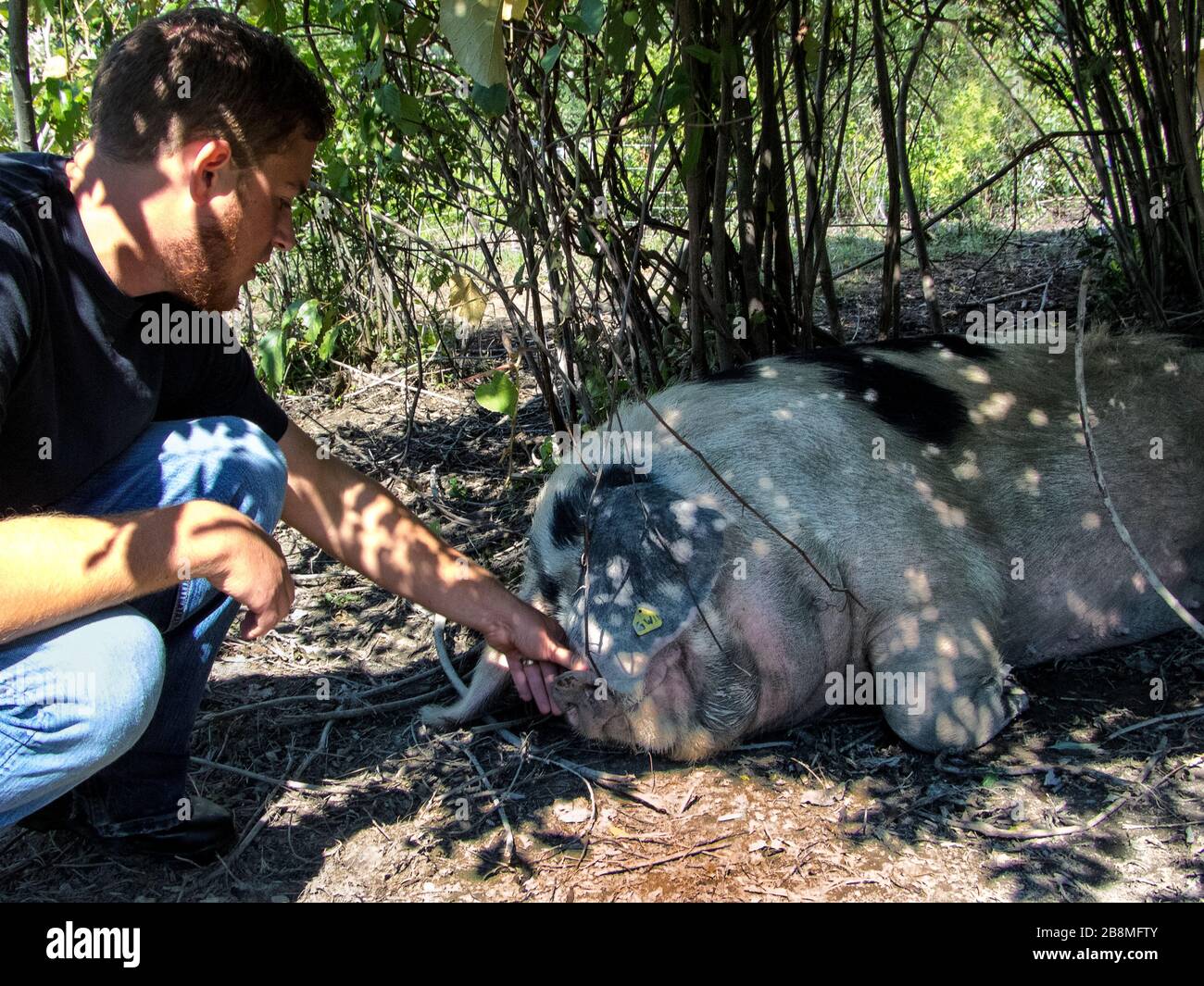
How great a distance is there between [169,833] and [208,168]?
1.52 m

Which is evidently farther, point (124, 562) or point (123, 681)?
point (123, 681)

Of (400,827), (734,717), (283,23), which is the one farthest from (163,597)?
(283,23)

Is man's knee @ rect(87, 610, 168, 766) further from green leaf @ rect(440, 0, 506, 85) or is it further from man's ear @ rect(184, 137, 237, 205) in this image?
green leaf @ rect(440, 0, 506, 85)

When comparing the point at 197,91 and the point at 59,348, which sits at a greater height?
the point at 197,91

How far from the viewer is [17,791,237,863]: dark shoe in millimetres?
2613

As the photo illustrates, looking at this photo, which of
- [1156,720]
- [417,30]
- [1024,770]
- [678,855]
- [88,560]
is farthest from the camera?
[417,30]

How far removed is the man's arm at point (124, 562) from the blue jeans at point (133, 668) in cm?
9

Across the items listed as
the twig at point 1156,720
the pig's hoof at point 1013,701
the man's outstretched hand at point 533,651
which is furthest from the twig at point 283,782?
the twig at point 1156,720

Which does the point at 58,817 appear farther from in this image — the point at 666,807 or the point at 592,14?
the point at 592,14

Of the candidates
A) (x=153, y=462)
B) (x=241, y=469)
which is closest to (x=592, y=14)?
(x=241, y=469)

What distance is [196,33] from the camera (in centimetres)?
237

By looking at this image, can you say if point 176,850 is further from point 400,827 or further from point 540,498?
point 540,498

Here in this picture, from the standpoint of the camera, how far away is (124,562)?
6.60 feet

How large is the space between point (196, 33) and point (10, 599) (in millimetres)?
1263
